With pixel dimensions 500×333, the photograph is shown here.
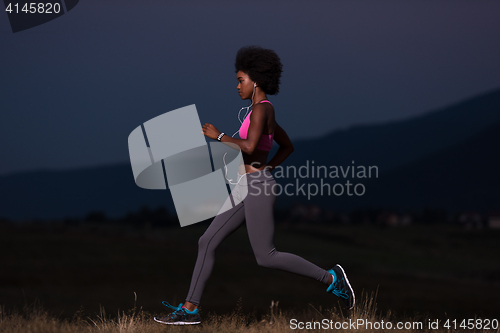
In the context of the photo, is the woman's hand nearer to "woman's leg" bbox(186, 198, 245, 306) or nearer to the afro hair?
the afro hair

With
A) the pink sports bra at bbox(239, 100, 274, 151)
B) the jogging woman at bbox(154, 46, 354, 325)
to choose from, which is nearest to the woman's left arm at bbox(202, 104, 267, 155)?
the jogging woman at bbox(154, 46, 354, 325)

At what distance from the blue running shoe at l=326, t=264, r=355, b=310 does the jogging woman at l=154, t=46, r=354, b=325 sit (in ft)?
1.42

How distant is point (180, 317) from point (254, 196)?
1.44 m

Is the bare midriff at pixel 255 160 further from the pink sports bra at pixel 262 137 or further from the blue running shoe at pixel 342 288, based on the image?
the blue running shoe at pixel 342 288

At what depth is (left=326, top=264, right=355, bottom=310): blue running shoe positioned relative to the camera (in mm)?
5262

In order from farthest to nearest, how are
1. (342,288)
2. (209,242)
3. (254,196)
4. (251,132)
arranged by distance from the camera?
(342,288) → (209,242) → (254,196) → (251,132)

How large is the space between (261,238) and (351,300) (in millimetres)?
1432

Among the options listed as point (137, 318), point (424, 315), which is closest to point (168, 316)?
point (137, 318)

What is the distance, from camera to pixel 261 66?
479 cm

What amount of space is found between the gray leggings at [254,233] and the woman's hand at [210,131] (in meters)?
0.56

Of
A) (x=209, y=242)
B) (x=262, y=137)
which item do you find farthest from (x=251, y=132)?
(x=209, y=242)

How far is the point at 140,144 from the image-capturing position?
4.97 m

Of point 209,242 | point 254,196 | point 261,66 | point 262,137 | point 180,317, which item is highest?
point 261,66

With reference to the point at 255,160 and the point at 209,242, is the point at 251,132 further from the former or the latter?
the point at 209,242
